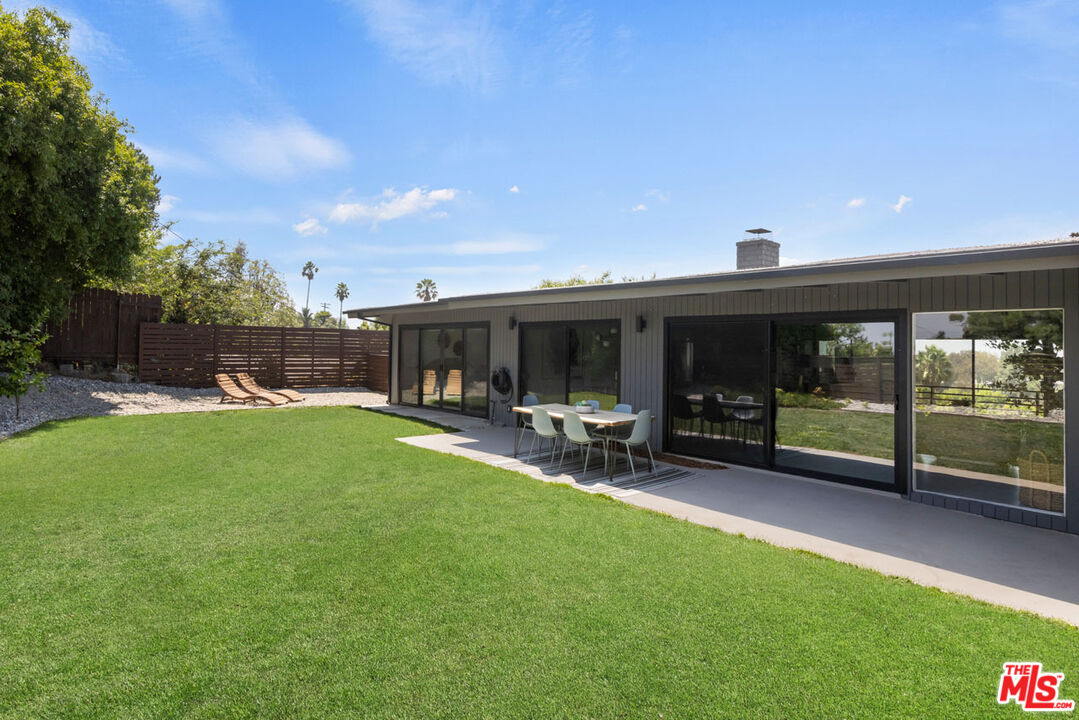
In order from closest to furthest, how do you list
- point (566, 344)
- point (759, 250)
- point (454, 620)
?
point (454, 620) → point (759, 250) → point (566, 344)

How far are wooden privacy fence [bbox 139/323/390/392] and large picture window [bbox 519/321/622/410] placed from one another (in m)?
6.45

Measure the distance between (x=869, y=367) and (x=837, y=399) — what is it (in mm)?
488

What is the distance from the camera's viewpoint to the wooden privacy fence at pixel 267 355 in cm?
1418

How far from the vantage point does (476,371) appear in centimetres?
1105

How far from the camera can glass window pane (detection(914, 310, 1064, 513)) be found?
461 cm

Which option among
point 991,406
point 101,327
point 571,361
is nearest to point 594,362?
point 571,361

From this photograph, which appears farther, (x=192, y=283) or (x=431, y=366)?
(x=192, y=283)

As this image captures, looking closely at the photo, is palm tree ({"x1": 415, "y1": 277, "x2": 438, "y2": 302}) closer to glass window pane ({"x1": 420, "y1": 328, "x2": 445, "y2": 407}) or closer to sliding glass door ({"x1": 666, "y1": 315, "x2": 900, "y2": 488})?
glass window pane ({"x1": 420, "y1": 328, "x2": 445, "y2": 407})

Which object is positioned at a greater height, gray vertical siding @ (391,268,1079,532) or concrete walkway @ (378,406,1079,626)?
gray vertical siding @ (391,268,1079,532)

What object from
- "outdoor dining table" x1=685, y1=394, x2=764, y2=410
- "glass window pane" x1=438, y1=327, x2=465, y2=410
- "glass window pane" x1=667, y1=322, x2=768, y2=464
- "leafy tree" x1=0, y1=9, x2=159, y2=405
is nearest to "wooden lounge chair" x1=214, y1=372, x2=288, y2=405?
"leafy tree" x1=0, y1=9, x2=159, y2=405

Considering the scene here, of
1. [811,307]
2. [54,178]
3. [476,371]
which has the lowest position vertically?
[476,371]

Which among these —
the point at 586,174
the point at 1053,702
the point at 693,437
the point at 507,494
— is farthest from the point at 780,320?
the point at 586,174

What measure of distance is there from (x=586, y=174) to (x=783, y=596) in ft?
46.2

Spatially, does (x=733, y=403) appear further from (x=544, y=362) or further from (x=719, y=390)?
(x=544, y=362)
